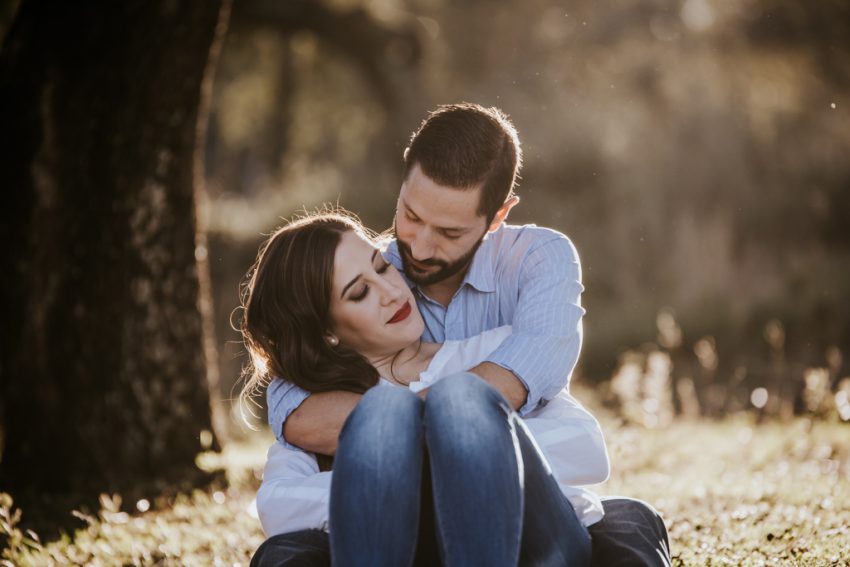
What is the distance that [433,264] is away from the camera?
367cm

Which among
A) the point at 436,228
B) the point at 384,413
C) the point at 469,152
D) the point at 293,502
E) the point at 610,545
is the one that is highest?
the point at 469,152

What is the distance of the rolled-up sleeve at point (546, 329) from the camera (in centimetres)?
313

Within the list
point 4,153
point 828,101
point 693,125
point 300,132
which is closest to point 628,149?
point 693,125

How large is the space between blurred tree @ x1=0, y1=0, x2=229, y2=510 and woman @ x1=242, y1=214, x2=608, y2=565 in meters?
2.14

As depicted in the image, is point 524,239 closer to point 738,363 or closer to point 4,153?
point 4,153

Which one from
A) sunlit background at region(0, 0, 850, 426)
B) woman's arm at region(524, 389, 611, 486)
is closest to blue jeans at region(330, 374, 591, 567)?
woman's arm at region(524, 389, 611, 486)

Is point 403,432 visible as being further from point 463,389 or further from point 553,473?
point 553,473

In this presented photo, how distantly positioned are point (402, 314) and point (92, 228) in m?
2.60

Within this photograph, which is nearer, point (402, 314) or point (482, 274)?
point (402, 314)

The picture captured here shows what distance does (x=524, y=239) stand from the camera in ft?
12.2

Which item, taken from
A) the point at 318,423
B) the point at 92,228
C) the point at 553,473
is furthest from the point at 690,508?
the point at 92,228

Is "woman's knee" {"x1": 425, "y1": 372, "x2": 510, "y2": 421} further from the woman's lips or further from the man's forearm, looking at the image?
the woman's lips

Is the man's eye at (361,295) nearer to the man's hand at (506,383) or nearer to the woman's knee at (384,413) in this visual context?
the man's hand at (506,383)

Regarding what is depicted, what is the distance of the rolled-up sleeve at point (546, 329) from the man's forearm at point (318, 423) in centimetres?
53
